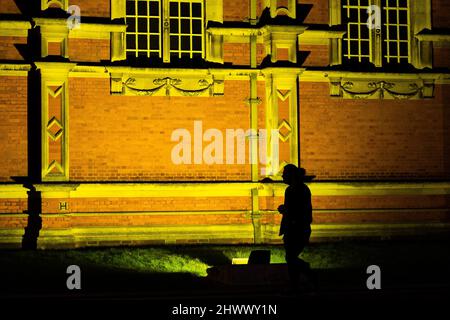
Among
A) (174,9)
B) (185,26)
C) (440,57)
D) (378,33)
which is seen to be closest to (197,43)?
(185,26)

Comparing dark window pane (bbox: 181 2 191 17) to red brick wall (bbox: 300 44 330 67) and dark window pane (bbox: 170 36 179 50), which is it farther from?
red brick wall (bbox: 300 44 330 67)

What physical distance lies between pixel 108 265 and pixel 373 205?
20.4 feet

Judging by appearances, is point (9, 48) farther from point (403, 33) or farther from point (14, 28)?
point (403, 33)

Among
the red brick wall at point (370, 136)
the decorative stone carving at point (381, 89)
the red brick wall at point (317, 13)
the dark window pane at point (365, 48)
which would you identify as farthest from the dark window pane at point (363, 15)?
the red brick wall at point (370, 136)

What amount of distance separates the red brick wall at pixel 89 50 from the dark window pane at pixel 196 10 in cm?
201

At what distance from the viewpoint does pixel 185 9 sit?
1688cm

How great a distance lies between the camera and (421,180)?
56.6 feet

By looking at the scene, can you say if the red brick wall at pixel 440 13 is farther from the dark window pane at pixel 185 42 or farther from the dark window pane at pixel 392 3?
the dark window pane at pixel 185 42

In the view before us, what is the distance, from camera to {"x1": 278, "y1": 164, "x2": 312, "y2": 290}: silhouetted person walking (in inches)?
423

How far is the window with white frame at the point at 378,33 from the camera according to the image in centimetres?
1750

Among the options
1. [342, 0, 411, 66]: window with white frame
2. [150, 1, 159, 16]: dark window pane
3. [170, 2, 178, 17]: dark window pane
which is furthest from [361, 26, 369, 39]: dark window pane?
[150, 1, 159, 16]: dark window pane

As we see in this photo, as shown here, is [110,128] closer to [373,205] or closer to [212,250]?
[212,250]
